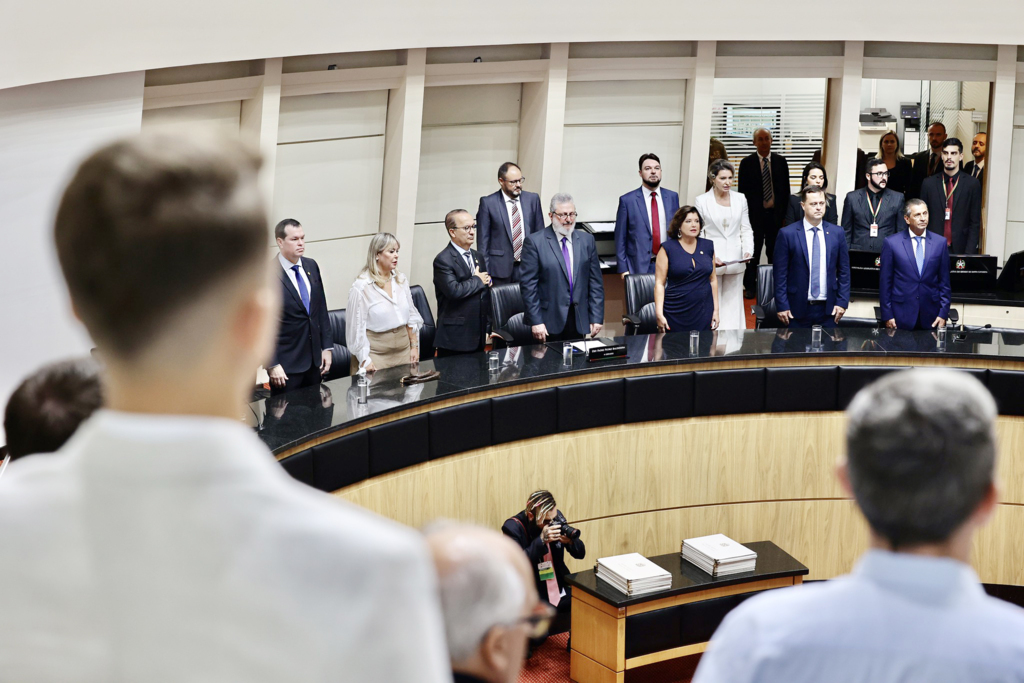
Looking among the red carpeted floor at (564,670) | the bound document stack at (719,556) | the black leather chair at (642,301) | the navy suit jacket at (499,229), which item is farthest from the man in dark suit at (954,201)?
the red carpeted floor at (564,670)

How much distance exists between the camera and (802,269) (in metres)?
7.40

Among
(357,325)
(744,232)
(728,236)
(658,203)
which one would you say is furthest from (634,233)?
(357,325)

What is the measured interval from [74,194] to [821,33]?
908cm

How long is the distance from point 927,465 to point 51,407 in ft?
3.33

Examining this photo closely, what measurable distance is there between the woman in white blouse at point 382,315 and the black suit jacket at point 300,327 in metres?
0.18

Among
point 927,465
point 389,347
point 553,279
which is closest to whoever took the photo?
point 927,465

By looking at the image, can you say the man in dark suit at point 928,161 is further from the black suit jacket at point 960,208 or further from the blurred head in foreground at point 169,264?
the blurred head in foreground at point 169,264

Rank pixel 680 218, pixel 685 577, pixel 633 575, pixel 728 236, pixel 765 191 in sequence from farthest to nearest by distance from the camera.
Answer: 1. pixel 765 191
2. pixel 728 236
3. pixel 680 218
4. pixel 685 577
5. pixel 633 575

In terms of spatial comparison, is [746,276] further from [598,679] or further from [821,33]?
[598,679]

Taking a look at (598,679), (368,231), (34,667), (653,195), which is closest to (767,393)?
(598,679)

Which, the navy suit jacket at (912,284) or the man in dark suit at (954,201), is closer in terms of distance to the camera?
the navy suit jacket at (912,284)

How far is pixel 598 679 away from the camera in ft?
17.2

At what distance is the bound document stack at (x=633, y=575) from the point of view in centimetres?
516

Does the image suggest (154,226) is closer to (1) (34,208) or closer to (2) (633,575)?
(2) (633,575)
